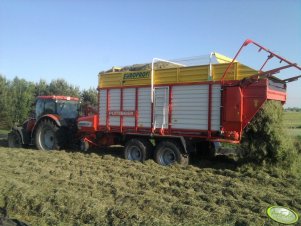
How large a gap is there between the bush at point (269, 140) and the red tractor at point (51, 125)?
694 centimetres

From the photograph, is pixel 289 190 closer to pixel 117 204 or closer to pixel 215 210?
pixel 215 210

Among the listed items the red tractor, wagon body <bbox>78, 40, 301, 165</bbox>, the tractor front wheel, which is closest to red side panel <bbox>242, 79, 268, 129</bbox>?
wagon body <bbox>78, 40, 301, 165</bbox>

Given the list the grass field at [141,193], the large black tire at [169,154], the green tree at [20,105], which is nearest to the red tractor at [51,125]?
the grass field at [141,193]

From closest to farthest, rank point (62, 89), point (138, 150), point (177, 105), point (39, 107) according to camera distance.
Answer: point (177, 105) → point (138, 150) → point (39, 107) → point (62, 89)

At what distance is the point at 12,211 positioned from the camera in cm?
632

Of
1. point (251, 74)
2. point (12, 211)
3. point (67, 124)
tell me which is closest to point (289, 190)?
point (251, 74)

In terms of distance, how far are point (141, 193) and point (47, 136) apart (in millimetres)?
7998

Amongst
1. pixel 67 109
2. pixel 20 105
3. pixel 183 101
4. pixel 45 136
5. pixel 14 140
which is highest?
pixel 20 105

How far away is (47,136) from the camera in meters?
14.0

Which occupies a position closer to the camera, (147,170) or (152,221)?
(152,221)

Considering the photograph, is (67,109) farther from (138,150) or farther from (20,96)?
(20,96)

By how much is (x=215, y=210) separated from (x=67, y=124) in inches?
350

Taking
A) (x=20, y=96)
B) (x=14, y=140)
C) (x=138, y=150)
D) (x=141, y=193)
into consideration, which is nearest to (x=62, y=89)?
(x=20, y=96)

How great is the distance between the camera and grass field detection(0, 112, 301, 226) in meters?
5.66
